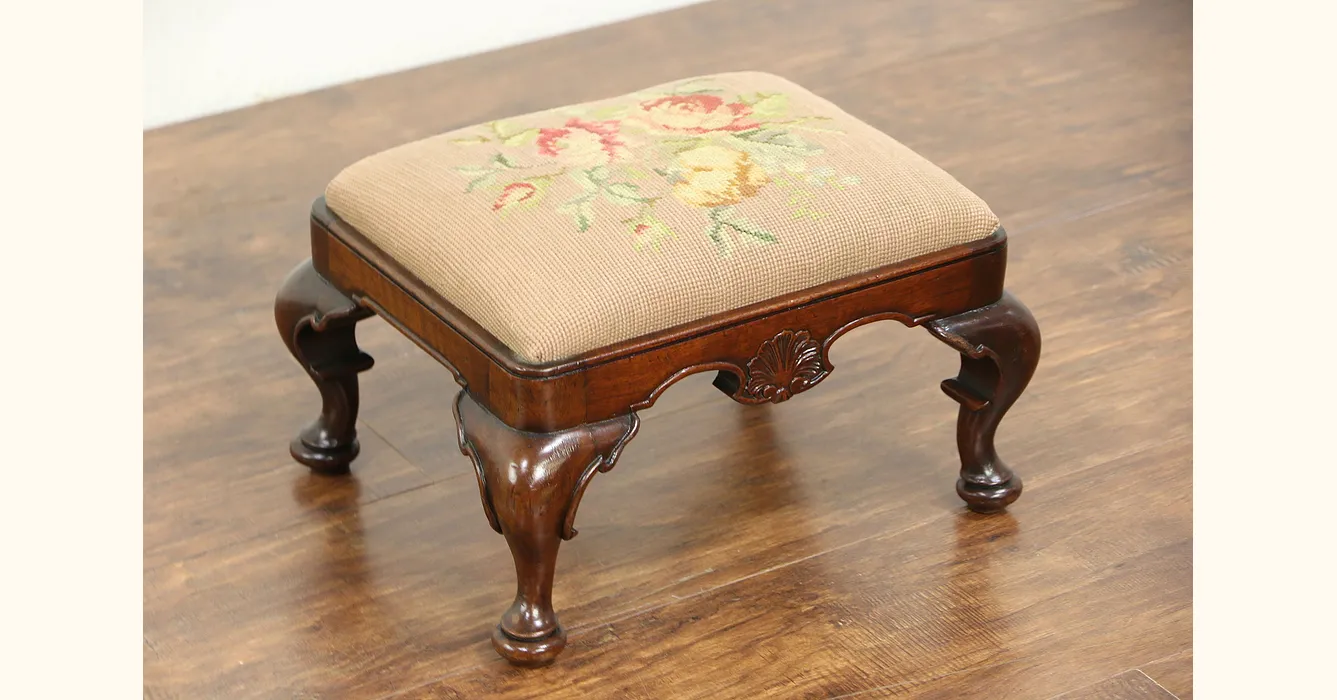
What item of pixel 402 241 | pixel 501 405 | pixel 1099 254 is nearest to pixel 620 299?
pixel 501 405

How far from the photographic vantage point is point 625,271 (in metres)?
1.48

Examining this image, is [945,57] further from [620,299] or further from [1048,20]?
[620,299]

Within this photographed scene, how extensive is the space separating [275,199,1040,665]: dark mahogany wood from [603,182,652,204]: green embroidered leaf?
0.41ft

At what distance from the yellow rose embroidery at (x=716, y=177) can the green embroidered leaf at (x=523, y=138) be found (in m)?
0.15

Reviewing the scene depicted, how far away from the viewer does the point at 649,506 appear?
1812 millimetres

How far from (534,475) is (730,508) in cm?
37

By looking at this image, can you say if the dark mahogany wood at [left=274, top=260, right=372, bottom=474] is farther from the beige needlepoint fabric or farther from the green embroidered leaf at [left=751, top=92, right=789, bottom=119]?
the green embroidered leaf at [left=751, top=92, right=789, bottom=119]

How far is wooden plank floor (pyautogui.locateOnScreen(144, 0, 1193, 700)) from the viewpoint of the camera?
1.59 metres

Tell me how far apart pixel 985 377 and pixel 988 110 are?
1.10 metres

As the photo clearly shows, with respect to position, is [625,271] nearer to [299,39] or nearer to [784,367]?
[784,367]

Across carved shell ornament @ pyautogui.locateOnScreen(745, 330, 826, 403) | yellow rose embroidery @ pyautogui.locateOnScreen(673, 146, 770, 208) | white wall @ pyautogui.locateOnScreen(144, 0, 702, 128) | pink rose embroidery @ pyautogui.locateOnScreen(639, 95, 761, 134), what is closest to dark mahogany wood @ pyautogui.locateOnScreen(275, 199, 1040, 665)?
carved shell ornament @ pyautogui.locateOnScreen(745, 330, 826, 403)

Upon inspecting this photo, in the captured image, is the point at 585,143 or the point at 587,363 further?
the point at 585,143

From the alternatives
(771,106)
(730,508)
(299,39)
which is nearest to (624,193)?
(771,106)

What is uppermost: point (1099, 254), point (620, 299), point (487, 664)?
point (620, 299)
